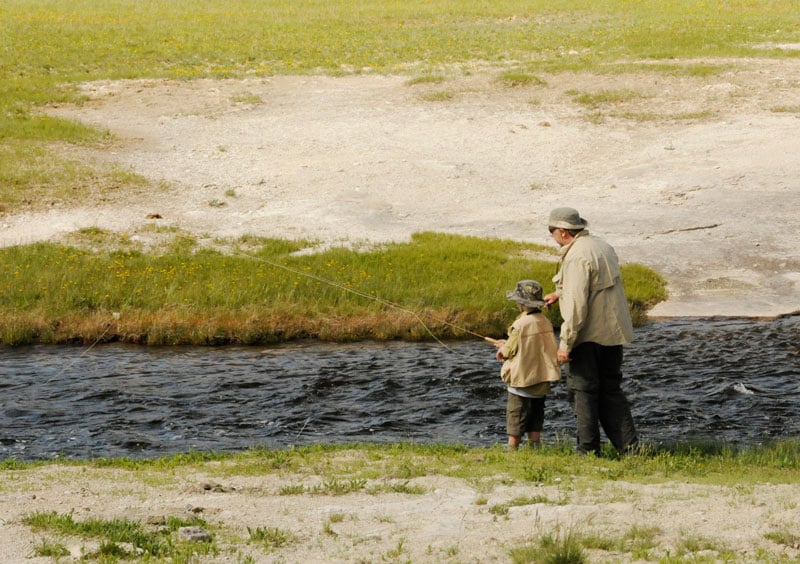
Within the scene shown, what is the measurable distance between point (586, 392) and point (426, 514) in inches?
109

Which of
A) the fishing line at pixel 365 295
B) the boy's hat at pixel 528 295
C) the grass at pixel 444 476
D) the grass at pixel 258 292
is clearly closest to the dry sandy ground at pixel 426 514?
the grass at pixel 444 476

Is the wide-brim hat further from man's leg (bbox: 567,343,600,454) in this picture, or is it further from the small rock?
the small rock

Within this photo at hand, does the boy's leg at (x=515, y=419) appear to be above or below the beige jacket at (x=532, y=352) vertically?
below

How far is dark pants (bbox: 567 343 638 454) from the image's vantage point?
1038cm

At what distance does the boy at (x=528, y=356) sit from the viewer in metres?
10.9

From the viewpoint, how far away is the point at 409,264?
20250 mm

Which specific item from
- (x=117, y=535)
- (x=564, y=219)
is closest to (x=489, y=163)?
(x=564, y=219)

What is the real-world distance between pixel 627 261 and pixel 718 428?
8906 millimetres

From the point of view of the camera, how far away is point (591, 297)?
1018cm

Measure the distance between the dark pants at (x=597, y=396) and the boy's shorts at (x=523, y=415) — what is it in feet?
2.03

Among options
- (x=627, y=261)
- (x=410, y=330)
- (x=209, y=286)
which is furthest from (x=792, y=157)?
(x=209, y=286)

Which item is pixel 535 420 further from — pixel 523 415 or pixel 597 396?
pixel 597 396

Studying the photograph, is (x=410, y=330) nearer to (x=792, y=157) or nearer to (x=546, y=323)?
(x=546, y=323)

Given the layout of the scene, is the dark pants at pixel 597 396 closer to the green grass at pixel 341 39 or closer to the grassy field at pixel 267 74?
the grassy field at pixel 267 74
